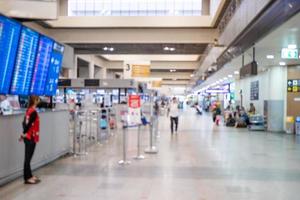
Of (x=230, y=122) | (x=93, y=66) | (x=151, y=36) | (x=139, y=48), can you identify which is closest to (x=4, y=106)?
(x=151, y=36)

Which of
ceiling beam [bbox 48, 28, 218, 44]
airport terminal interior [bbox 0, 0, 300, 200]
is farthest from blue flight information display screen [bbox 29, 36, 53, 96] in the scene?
ceiling beam [bbox 48, 28, 218, 44]

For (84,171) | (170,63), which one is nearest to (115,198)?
(84,171)

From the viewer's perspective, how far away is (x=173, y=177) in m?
8.60

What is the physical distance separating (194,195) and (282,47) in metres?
8.60

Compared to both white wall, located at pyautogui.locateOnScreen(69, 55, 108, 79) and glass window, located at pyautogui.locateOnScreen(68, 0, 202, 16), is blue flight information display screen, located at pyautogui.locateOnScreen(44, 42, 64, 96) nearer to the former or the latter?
glass window, located at pyautogui.locateOnScreen(68, 0, 202, 16)

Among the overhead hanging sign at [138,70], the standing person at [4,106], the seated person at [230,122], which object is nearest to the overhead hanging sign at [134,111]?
the standing person at [4,106]

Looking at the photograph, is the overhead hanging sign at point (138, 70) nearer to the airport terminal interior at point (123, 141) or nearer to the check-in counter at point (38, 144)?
the airport terminal interior at point (123, 141)

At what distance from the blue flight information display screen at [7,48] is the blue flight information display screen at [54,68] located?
6.93 feet

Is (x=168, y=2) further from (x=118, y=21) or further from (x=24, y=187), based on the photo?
(x=24, y=187)

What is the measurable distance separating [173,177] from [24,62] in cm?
386

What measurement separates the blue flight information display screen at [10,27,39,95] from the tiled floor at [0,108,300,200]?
5.96 feet

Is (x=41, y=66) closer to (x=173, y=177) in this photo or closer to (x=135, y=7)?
(x=173, y=177)

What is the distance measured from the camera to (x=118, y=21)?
22766mm

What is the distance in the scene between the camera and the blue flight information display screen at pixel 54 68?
410 inches
